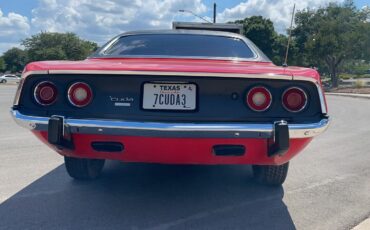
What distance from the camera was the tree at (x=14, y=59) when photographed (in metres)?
85.5

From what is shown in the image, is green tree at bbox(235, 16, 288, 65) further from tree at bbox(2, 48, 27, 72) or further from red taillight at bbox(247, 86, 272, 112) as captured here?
tree at bbox(2, 48, 27, 72)

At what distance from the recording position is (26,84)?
3145mm

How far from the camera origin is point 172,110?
304cm

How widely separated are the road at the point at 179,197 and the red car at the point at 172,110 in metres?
0.49

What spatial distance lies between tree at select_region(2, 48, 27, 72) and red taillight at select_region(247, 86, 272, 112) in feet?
290

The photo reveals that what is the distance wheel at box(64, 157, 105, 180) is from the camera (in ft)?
13.4

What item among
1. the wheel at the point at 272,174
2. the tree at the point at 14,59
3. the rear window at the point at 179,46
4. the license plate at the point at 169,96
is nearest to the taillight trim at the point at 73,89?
the license plate at the point at 169,96

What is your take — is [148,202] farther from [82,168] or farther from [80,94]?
[80,94]

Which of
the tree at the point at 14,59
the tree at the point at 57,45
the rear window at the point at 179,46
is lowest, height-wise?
the tree at the point at 14,59

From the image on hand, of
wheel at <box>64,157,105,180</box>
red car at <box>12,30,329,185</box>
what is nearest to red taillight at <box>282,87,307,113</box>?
red car at <box>12,30,329,185</box>

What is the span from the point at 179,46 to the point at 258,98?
4.50 feet

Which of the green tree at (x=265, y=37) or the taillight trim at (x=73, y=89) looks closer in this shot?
the taillight trim at (x=73, y=89)

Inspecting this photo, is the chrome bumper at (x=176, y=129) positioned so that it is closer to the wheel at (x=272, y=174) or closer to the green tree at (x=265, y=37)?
the wheel at (x=272, y=174)

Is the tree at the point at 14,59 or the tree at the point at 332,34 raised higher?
the tree at the point at 332,34
